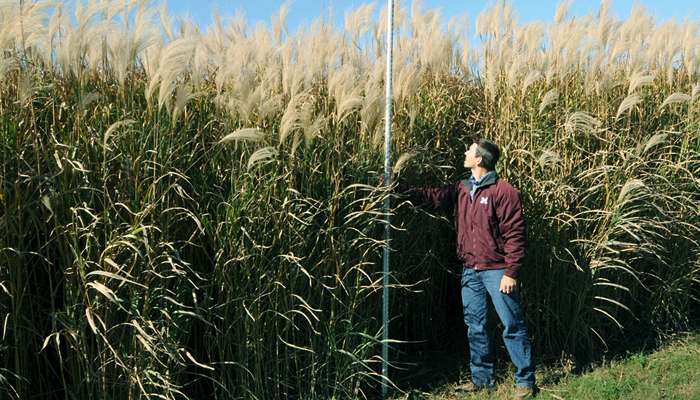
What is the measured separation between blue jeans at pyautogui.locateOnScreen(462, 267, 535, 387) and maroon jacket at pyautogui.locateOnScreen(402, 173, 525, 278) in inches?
4.9

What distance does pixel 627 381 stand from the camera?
4.64 m

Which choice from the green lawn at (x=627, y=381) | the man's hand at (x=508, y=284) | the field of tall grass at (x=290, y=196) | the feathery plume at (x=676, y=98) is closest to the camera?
the field of tall grass at (x=290, y=196)

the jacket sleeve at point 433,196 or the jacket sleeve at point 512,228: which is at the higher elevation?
the jacket sleeve at point 433,196

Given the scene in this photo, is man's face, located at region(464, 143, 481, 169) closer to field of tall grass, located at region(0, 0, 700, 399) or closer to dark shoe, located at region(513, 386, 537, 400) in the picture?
field of tall grass, located at region(0, 0, 700, 399)

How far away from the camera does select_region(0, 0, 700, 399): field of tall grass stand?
3.22 meters

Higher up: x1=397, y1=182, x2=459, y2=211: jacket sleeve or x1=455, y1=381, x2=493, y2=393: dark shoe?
x1=397, y1=182, x2=459, y2=211: jacket sleeve

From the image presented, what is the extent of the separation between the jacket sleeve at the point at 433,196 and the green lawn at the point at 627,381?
133 centimetres

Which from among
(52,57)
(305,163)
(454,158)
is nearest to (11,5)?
(52,57)

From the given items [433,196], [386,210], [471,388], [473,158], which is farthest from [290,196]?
[471,388]

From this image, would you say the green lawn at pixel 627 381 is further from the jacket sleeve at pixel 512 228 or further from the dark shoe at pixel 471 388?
the jacket sleeve at pixel 512 228

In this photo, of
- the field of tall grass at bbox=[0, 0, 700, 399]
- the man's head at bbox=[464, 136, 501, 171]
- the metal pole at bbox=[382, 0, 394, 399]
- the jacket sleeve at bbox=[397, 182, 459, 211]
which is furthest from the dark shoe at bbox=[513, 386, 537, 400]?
the man's head at bbox=[464, 136, 501, 171]

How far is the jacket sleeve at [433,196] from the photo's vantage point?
175 inches

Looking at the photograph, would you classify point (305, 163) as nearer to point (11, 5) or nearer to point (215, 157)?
point (215, 157)

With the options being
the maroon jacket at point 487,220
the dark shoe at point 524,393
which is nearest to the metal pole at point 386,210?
Answer: the maroon jacket at point 487,220
